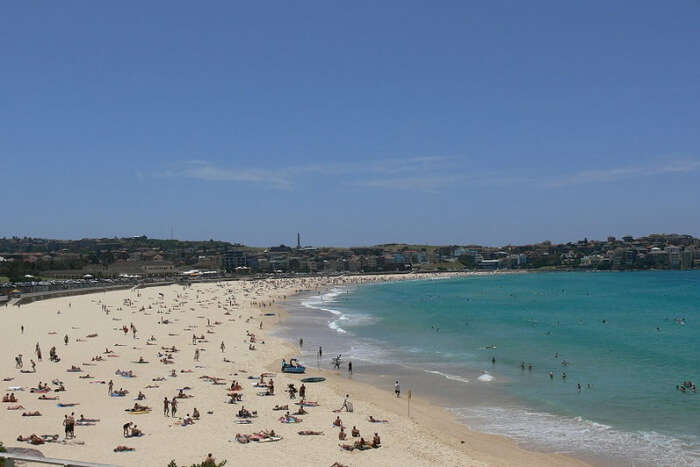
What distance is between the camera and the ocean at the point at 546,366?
18016 millimetres

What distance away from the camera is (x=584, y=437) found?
17.7 m

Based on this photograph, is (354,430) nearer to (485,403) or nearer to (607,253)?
(485,403)

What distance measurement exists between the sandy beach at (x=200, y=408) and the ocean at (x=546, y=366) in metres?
1.63

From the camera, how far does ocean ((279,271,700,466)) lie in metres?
18.0

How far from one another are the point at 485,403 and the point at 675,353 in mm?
16595

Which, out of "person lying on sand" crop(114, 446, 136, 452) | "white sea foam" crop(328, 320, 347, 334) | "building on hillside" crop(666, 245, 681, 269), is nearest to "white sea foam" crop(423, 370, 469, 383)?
"person lying on sand" crop(114, 446, 136, 452)

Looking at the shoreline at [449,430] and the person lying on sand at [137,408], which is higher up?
the person lying on sand at [137,408]

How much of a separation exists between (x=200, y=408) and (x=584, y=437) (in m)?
11.3

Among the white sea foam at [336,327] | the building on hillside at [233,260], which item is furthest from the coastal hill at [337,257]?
the white sea foam at [336,327]

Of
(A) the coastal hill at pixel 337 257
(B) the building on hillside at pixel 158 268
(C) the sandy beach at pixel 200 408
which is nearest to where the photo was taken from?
(C) the sandy beach at pixel 200 408

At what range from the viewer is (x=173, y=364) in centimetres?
2767

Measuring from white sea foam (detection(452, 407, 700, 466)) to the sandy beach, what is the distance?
0.92 metres

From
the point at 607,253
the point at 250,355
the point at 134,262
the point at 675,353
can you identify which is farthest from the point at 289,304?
the point at 607,253

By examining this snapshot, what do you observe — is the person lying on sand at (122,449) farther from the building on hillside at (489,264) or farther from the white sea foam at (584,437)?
the building on hillside at (489,264)
